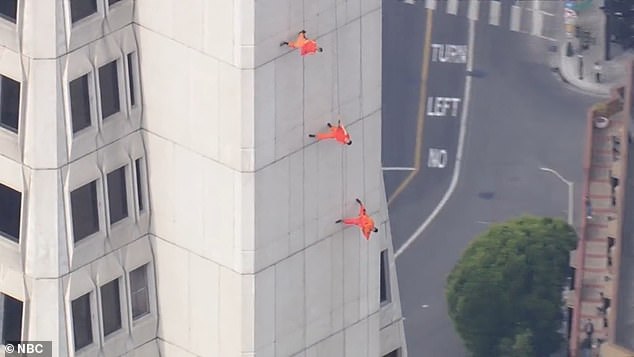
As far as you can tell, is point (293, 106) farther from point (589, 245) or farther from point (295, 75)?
point (589, 245)

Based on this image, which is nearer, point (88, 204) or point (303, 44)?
point (303, 44)

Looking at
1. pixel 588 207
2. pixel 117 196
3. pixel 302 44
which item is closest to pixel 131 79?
pixel 117 196

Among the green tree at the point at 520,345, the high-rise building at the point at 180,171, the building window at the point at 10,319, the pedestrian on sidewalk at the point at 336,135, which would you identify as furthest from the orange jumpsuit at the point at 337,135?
the green tree at the point at 520,345

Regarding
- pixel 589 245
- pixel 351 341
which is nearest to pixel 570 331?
pixel 589 245

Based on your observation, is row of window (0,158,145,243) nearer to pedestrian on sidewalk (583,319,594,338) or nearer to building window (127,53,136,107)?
building window (127,53,136,107)

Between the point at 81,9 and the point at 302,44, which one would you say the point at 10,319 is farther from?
the point at 302,44

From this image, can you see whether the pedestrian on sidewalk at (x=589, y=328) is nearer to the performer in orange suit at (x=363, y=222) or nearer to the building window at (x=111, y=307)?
the performer in orange suit at (x=363, y=222)

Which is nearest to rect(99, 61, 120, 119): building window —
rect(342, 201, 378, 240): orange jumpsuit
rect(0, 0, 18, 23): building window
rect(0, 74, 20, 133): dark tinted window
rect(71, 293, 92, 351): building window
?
rect(0, 74, 20, 133): dark tinted window
